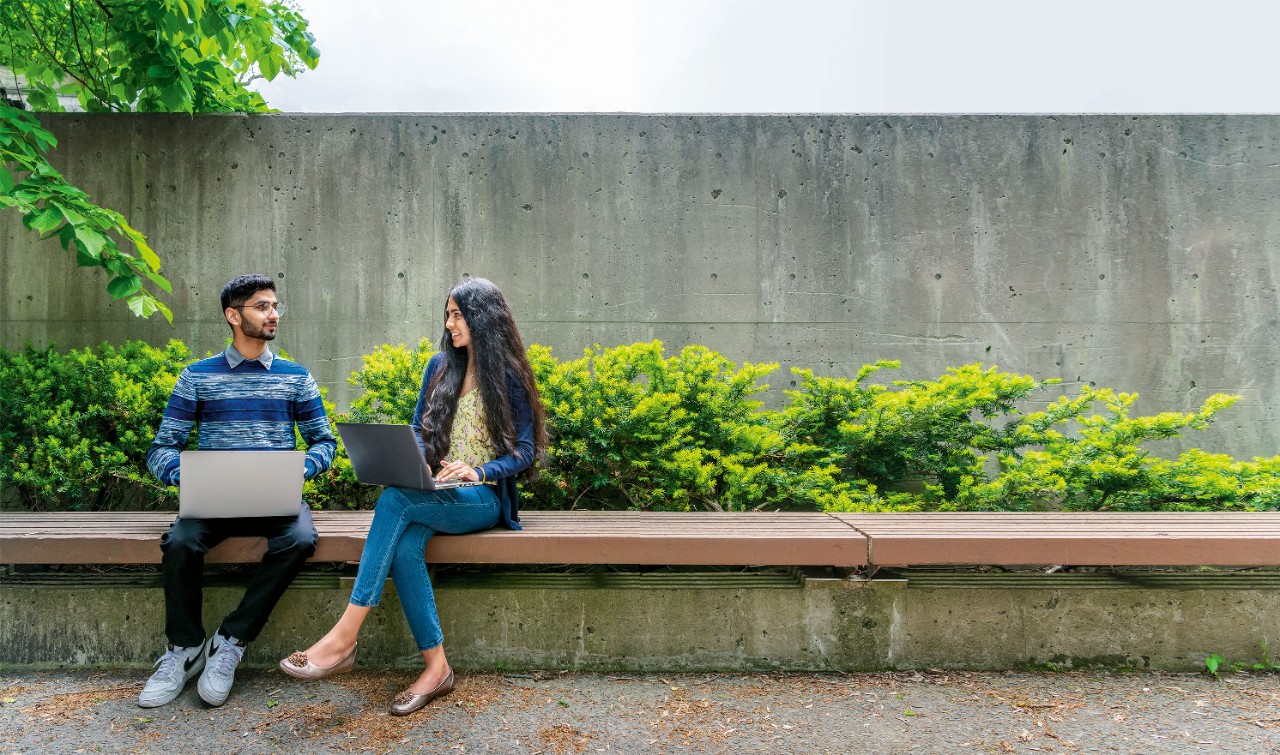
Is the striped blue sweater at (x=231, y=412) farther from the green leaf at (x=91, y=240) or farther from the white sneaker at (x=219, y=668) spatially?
the green leaf at (x=91, y=240)

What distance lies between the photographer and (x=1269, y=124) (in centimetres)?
518

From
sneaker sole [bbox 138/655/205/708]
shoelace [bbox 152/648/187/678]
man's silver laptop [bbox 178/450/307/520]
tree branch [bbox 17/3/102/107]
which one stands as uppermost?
tree branch [bbox 17/3/102/107]

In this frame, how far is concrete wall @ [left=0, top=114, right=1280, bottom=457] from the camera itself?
5188 millimetres

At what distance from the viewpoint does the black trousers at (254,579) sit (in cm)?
275

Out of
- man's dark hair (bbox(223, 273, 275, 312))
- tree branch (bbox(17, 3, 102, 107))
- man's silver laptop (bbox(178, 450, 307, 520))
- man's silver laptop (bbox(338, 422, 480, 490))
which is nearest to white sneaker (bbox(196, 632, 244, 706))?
man's silver laptop (bbox(178, 450, 307, 520))

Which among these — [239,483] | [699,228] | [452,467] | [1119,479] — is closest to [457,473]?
[452,467]

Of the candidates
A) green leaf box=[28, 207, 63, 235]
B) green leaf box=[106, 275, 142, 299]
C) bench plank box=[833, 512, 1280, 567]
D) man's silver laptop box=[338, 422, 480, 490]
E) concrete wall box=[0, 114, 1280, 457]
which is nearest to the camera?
man's silver laptop box=[338, 422, 480, 490]

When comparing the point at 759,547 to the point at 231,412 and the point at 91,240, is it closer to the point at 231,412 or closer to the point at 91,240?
the point at 231,412

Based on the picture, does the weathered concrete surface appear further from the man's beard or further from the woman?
the man's beard

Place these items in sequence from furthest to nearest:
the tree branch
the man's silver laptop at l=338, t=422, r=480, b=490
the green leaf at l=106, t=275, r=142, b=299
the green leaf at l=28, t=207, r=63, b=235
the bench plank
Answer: the tree branch → the green leaf at l=106, t=275, r=142, b=299 → the green leaf at l=28, t=207, r=63, b=235 → the bench plank → the man's silver laptop at l=338, t=422, r=480, b=490

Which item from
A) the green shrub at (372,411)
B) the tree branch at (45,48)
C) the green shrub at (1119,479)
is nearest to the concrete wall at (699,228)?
the tree branch at (45,48)

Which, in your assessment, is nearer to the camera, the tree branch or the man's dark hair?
the man's dark hair

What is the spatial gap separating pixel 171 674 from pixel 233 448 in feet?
2.69

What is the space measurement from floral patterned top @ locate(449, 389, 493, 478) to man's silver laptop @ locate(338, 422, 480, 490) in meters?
0.18
